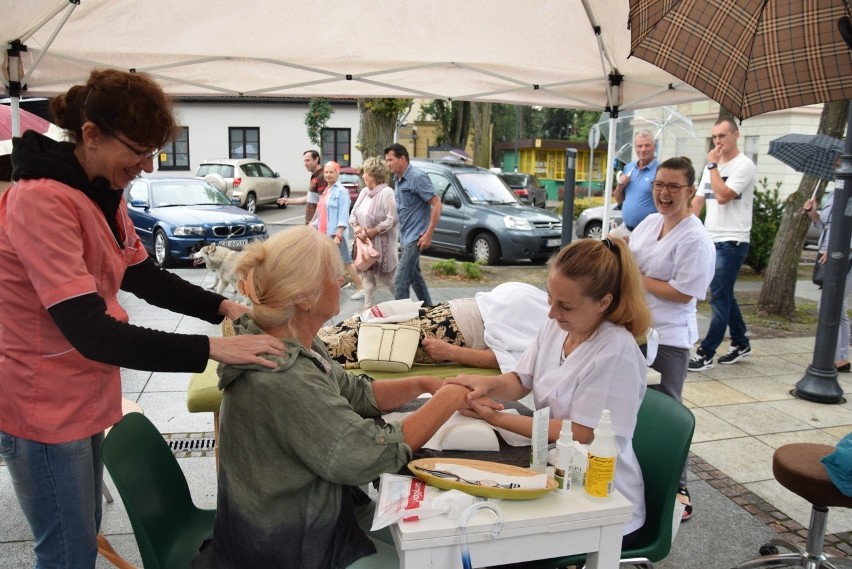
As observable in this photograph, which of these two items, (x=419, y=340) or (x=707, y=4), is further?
(x=419, y=340)

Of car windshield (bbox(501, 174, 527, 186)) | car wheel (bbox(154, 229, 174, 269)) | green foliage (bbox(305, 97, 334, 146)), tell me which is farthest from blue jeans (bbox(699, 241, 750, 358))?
green foliage (bbox(305, 97, 334, 146))

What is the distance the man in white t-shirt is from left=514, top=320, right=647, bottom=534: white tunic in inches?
171

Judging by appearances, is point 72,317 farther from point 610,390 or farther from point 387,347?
point 387,347

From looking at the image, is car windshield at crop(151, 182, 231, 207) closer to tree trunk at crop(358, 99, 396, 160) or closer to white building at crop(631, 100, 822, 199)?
tree trunk at crop(358, 99, 396, 160)

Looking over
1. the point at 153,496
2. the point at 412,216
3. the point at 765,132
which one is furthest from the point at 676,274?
the point at 765,132

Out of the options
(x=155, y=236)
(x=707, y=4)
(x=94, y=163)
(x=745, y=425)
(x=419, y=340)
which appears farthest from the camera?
(x=155, y=236)

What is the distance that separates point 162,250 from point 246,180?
1325 cm

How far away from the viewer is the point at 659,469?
260cm

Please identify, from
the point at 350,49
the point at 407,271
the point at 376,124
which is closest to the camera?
the point at 350,49

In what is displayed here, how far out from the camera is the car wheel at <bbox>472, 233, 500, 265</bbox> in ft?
43.5

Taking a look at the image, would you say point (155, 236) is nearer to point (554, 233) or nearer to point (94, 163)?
point (554, 233)

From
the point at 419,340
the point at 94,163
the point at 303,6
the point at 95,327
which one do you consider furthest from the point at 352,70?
the point at 95,327

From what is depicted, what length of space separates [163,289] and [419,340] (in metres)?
2.15

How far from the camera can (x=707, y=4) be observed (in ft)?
9.48
